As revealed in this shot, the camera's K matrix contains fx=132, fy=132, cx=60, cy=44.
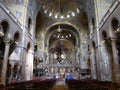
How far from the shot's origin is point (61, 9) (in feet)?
109

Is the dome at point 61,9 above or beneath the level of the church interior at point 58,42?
above

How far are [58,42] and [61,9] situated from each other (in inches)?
479

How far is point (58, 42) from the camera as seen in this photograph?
80.9 feet

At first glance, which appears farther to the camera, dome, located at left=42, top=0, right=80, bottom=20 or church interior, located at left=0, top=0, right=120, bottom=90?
dome, located at left=42, top=0, right=80, bottom=20

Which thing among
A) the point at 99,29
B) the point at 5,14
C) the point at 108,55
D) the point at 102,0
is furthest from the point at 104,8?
the point at 5,14

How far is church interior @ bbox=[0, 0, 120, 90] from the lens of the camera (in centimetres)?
1252

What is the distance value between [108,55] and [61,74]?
22146 millimetres

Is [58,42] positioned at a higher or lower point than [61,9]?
lower

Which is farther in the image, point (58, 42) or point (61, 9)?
point (61, 9)

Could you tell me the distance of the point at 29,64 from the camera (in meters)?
21.3

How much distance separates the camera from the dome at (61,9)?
3137 centimetres

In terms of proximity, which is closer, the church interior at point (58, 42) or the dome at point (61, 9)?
the church interior at point (58, 42)

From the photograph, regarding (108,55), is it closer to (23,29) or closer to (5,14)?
(23,29)

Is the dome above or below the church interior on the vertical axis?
above
